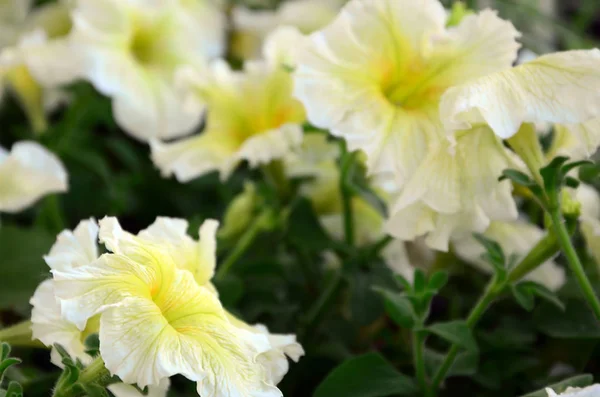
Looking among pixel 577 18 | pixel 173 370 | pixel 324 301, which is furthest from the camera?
pixel 577 18

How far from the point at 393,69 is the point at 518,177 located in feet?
0.45

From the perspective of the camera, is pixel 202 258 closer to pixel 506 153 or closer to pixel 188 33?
pixel 506 153

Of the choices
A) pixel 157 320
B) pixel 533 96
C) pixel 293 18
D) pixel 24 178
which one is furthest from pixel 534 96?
pixel 293 18

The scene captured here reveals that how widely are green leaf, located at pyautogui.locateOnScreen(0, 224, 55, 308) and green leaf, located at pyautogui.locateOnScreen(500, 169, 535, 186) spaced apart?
0.35 m

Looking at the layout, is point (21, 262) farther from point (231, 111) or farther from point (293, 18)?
point (293, 18)

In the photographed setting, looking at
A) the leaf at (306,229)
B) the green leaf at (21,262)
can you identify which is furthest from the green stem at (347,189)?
the green leaf at (21,262)

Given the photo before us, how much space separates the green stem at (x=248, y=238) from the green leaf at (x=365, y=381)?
0.15m

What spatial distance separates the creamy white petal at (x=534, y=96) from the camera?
0.37 meters

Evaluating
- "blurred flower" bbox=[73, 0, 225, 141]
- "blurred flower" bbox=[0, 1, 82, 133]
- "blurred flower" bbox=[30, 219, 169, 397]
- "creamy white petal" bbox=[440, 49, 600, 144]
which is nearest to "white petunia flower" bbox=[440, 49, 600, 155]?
"creamy white petal" bbox=[440, 49, 600, 144]

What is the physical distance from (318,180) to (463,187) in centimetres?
23

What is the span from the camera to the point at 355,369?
0.44 meters

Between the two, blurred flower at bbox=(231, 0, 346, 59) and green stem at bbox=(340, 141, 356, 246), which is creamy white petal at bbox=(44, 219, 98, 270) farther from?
blurred flower at bbox=(231, 0, 346, 59)

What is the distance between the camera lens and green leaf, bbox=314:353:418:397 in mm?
422

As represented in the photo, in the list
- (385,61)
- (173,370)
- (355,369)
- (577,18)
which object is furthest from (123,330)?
(577,18)
